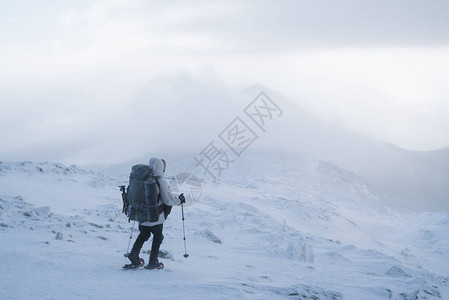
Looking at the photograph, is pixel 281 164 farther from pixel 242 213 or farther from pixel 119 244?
pixel 119 244

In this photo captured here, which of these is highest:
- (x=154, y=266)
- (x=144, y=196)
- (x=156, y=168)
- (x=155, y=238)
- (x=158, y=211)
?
(x=156, y=168)

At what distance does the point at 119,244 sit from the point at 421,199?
12794cm

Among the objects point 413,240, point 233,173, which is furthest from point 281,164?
point 413,240

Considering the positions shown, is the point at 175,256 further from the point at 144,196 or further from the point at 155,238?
the point at 144,196

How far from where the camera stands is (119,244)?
10.4m

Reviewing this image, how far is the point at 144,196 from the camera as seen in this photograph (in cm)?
743

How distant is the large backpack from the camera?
7344mm

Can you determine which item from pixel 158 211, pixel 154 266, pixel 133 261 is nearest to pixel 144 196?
pixel 158 211

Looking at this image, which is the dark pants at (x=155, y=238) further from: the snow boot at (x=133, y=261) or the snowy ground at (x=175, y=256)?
the snowy ground at (x=175, y=256)

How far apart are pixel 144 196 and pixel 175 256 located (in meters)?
2.95

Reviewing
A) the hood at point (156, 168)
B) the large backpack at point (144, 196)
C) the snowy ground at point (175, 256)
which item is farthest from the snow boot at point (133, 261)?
the hood at point (156, 168)

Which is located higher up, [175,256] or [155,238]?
[155,238]

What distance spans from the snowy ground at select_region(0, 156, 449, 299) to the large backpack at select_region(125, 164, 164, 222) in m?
1.03

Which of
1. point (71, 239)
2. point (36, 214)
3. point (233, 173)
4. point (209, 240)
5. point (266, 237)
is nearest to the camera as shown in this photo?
point (71, 239)
